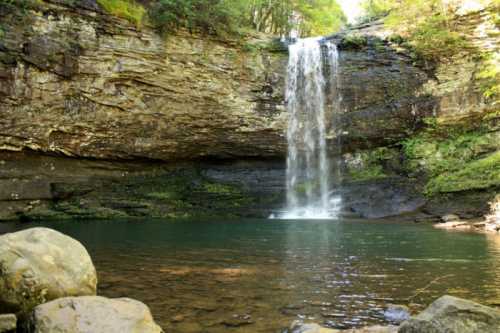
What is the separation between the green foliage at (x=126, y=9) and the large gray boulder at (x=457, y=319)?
1710 centimetres

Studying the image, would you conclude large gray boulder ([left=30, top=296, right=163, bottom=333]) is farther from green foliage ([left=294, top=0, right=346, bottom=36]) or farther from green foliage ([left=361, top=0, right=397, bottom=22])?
green foliage ([left=294, top=0, right=346, bottom=36])

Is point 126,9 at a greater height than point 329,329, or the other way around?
point 126,9

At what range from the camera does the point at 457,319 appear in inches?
116

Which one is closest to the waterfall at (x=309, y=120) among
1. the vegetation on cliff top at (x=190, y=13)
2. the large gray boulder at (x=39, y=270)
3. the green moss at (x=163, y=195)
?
the vegetation on cliff top at (x=190, y=13)

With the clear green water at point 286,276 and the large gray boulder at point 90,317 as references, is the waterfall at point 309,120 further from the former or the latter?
the large gray boulder at point 90,317

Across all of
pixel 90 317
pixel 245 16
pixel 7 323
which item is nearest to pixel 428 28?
pixel 245 16

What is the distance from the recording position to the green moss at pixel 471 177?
15953mm

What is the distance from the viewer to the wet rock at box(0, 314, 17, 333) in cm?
360

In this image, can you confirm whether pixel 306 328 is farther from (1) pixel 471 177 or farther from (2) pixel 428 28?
(2) pixel 428 28

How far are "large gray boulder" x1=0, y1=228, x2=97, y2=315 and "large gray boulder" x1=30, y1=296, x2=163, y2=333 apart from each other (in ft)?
2.14

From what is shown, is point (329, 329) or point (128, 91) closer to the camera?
point (329, 329)

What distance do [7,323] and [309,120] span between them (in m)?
18.6

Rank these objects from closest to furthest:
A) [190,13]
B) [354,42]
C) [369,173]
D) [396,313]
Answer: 1. [396,313]
2. [190,13]
3. [354,42]
4. [369,173]

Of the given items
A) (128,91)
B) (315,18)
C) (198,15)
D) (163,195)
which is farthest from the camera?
(315,18)
